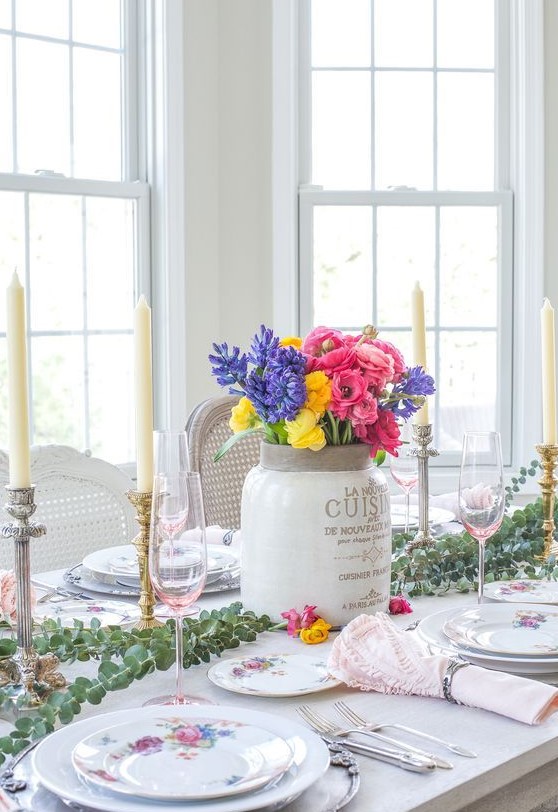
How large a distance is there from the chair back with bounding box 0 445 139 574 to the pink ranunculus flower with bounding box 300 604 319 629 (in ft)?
2.68

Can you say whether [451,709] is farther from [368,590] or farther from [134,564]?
[134,564]

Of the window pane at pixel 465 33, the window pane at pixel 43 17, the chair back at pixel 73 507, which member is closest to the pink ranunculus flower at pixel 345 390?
the chair back at pixel 73 507

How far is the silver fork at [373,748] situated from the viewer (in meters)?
1.00

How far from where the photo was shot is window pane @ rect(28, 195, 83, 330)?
3.22 meters

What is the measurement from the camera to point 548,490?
1858 millimetres

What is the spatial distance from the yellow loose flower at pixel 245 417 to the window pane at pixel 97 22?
2175 mm

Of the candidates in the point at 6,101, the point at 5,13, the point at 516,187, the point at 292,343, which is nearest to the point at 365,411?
the point at 292,343

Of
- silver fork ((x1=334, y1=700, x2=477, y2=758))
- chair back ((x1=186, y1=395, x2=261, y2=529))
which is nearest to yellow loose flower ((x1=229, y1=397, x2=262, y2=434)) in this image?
silver fork ((x1=334, y1=700, x2=477, y2=758))

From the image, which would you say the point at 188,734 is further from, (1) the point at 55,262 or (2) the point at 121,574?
(1) the point at 55,262

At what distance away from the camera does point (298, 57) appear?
3.61 m

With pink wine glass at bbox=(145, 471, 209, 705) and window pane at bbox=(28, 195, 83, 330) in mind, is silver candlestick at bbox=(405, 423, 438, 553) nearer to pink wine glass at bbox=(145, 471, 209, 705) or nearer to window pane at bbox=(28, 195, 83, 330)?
pink wine glass at bbox=(145, 471, 209, 705)

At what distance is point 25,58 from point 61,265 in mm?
603

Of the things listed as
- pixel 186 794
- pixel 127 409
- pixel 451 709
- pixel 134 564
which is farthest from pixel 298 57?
pixel 186 794

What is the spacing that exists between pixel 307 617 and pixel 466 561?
0.44 metres
